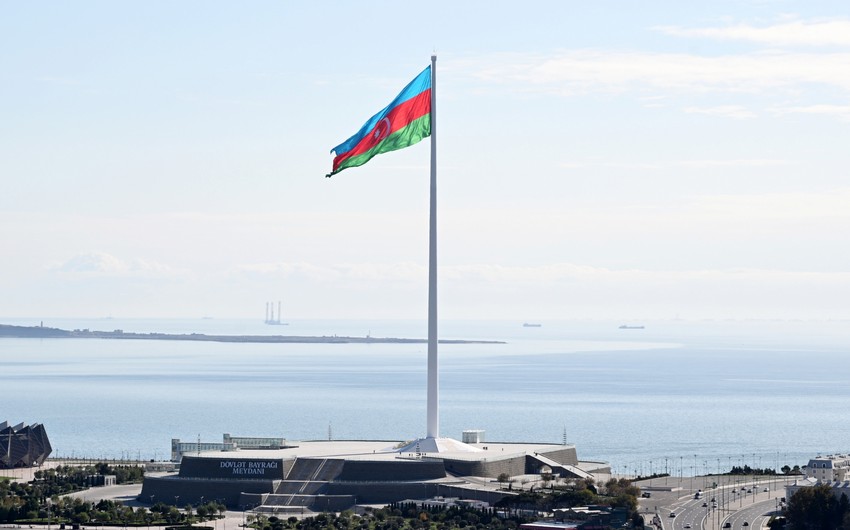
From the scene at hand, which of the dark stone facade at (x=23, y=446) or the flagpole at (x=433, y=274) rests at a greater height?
the flagpole at (x=433, y=274)

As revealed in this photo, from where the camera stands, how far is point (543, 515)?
69250 mm

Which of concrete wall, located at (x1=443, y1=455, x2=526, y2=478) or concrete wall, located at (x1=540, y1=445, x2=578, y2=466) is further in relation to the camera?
concrete wall, located at (x1=540, y1=445, x2=578, y2=466)

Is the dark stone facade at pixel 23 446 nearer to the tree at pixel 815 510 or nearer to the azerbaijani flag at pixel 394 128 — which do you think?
the azerbaijani flag at pixel 394 128

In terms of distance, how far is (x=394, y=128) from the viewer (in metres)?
72.0

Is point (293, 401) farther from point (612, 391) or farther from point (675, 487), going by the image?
point (675, 487)

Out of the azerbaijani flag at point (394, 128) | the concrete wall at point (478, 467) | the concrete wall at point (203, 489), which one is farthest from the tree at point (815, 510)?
the concrete wall at point (203, 489)

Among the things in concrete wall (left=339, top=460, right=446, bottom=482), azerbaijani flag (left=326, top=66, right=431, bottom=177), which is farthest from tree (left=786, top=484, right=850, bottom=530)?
azerbaijani flag (left=326, top=66, right=431, bottom=177)

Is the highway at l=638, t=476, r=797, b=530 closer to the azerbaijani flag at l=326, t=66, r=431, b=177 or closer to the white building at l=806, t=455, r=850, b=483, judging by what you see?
the white building at l=806, t=455, r=850, b=483

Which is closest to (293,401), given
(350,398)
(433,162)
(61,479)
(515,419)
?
(350,398)

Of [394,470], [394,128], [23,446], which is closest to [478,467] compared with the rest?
[394,470]

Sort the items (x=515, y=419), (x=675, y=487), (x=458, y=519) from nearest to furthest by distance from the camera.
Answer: (x=458, y=519), (x=675, y=487), (x=515, y=419)

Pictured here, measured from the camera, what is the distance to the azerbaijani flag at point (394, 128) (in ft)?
235

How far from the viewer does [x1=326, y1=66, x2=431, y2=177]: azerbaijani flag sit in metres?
71.5

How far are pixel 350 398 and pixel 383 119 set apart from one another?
110545 mm
